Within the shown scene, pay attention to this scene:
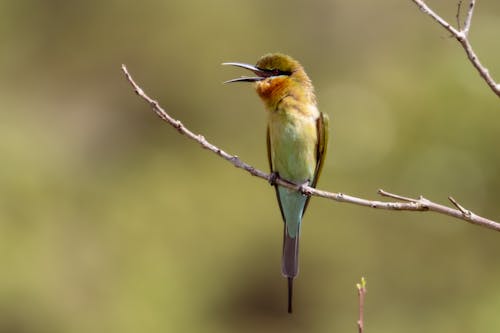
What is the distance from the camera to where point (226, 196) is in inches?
228

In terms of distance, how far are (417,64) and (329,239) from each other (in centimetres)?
152

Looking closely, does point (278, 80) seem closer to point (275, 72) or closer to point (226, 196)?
point (275, 72)

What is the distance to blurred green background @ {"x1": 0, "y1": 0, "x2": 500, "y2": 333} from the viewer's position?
550cm

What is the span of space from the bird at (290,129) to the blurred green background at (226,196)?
2304 millimetres

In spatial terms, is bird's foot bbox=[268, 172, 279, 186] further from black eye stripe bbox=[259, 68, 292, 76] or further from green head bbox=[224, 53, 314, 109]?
black eye stripe bbox=[259, 68, 292, 76]

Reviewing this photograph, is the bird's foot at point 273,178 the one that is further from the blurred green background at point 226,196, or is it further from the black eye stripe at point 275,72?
the blurred green background at point 226,196

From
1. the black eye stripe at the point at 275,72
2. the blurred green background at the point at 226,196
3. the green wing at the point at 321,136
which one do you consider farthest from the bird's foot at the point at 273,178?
the blurred green background at the point at 226,196

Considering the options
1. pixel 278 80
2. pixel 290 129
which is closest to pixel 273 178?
pixel 290 129

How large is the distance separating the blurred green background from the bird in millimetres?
2304

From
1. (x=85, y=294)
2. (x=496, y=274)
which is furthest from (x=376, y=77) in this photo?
(x=85, y=294)

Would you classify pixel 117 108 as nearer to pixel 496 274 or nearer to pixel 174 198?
pixel 174 198

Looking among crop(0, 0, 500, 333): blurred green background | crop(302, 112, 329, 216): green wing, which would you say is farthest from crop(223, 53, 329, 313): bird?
crop(0, 0, 500, 333): blurred green background

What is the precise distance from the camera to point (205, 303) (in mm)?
5637

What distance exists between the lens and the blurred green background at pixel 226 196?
550 cm
